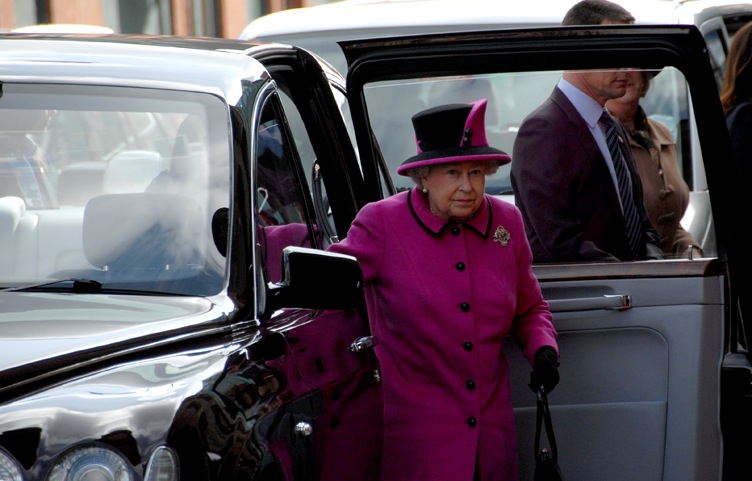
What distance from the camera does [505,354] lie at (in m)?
4.65

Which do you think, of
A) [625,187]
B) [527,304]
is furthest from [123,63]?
[625,187]

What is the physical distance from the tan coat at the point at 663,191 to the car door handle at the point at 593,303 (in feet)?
0.65

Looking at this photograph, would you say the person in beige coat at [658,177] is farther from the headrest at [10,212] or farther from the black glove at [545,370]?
the headrest at [10,212]

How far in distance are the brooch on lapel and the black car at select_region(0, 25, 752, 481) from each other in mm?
365

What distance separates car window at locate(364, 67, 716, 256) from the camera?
4.49m

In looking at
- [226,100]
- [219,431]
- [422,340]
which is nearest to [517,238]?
[422,340]

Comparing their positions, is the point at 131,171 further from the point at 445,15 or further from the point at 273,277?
the point at 445,15

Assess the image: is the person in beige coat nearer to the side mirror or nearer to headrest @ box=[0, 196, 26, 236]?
the side mirror

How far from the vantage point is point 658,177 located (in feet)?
14.7

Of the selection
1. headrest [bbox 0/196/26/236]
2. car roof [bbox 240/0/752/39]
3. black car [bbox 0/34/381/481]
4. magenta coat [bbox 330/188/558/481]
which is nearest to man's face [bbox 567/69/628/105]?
magenta coat [bbox 330/188/558/481]

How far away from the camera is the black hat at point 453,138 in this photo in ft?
13.4

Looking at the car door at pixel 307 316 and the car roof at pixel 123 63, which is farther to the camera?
the car roof at pixel 123 63

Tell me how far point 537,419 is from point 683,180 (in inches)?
36.7

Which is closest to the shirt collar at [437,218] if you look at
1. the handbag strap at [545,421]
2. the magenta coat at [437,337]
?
the magenta coat at [437,337]
